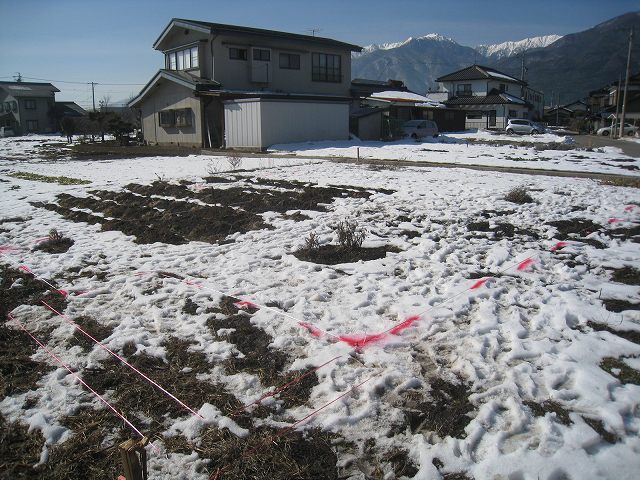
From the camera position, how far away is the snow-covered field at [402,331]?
99.3 inches

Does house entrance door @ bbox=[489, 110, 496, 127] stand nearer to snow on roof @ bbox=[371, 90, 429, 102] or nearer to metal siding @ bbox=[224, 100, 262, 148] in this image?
snow on roof @ bbox=[371, 90, 429, 102]

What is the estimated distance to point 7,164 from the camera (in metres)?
19.0

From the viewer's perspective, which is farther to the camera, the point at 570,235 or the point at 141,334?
the point at 570,235

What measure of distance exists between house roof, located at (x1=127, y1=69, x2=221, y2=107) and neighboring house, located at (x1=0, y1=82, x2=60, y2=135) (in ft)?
127

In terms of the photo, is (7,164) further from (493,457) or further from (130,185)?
(493,457)

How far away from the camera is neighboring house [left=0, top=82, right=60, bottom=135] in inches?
2197

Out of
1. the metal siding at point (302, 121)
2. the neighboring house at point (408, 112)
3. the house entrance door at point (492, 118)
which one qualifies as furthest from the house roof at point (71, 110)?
the house entrance door at point (492, 118)

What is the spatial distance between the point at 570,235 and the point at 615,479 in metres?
4.72

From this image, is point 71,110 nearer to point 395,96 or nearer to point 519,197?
point 395,96

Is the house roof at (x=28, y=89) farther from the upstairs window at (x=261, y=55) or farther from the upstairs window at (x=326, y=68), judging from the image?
the upstairs window at (x=326, y=68)

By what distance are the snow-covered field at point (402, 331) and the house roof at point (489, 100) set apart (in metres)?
45.8

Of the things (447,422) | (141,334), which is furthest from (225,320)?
(447,422)

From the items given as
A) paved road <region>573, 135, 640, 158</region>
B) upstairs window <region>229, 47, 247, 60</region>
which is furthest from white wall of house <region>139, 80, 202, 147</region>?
paved road <region>573, 135, 640, 158</region>

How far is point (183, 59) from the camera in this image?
2669 cm
